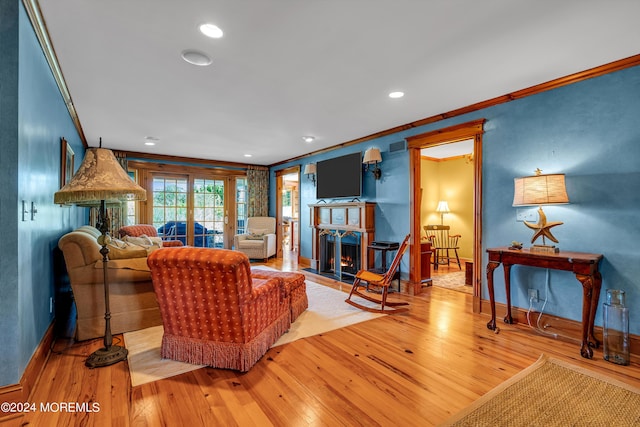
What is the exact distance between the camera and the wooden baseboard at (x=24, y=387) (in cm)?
166

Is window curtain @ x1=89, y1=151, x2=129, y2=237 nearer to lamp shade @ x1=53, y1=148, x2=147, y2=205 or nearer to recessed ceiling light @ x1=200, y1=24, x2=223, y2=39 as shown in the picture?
lamp shade @ x1=53, y1=148, x2=147, y2=205

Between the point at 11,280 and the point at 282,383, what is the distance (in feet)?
5.60

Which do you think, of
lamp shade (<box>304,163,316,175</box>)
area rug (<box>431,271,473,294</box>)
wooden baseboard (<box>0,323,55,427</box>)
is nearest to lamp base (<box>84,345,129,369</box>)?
wooden baseboard (<box>0,323,55,427</box>)

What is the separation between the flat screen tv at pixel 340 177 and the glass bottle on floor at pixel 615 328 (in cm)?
339

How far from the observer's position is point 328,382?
2059 millimetres

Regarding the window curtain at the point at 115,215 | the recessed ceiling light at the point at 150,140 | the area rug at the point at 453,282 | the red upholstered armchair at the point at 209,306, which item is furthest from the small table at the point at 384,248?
the window curtain at the point at 115,215

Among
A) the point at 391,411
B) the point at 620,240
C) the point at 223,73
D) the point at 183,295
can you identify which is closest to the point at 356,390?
the point at 391,411

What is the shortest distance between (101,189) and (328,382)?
6.71 feet

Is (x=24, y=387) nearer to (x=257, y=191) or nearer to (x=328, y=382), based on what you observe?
(x=328, y=382)

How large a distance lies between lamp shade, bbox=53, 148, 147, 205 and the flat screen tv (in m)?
3.58

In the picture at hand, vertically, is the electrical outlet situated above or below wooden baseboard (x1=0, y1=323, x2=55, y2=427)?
above

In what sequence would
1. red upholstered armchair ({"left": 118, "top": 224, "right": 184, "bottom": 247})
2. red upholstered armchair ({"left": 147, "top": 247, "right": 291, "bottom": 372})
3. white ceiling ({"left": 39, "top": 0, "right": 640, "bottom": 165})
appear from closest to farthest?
white ceiling ({"left": 39, "top": 0, "right": 640, "bottom": 165}) < red upholstered armchair ({"left": 147, "top": 247, "right": 291, "bottom": 372}) < red upholstered armchair ({"left": 118, "top": 224, "right": 184, "bottom": 247})

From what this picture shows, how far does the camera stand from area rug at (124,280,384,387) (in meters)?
2.18

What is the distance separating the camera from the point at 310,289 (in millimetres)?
4531
